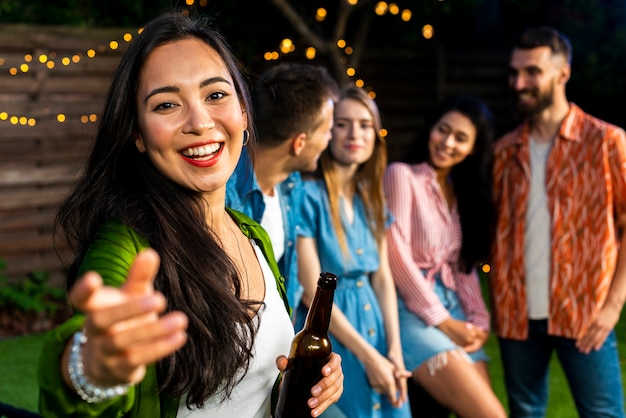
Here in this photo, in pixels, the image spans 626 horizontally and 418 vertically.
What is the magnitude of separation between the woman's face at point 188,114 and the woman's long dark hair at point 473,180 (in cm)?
201

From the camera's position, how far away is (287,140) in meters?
2.90

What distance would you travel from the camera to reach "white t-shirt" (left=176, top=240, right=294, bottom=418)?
5.74 ft

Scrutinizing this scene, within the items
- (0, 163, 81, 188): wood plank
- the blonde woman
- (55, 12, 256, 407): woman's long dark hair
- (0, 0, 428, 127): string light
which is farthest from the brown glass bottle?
(0, 163, 81, 188): wood plank

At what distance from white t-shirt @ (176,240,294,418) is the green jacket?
0.15 meters

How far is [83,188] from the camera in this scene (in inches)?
68.7

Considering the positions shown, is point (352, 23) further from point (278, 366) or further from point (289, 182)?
point (278, 366)

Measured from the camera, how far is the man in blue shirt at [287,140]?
114 inches

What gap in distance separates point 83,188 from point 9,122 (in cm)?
518

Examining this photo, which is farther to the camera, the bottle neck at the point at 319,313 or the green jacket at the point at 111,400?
the bottle neck at the point at 319,313

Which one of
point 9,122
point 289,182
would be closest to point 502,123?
point 9,122

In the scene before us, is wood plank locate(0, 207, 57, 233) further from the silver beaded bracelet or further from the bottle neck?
the silver beaded bracelet

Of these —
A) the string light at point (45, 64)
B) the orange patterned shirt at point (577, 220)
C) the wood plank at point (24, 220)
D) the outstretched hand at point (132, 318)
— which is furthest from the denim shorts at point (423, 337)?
the wood plank at point (24, 220)

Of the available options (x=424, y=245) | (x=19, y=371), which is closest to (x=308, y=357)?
(x=424, y=245)

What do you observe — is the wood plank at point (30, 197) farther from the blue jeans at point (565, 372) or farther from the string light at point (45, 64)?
the blue jeans at point (565, 372)
